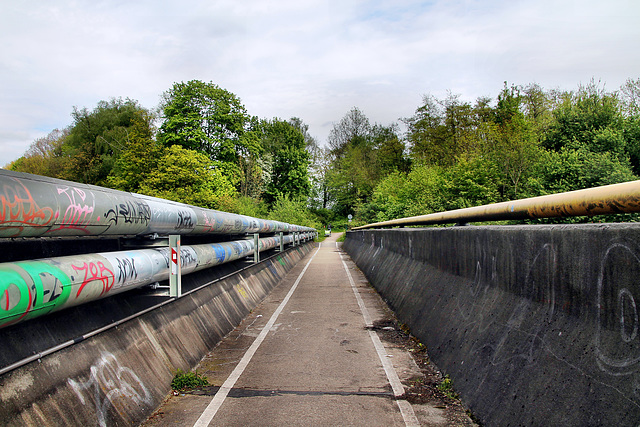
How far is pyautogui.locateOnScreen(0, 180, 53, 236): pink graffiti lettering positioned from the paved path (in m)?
2.02

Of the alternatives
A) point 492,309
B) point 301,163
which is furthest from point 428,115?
point 492,309

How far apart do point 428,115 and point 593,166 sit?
3515 centimetres

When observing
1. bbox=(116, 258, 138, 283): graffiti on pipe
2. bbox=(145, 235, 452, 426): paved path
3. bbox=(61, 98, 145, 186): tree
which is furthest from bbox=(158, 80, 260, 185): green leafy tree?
bbox=(116, 258, 138, 283): graffiti on pipe

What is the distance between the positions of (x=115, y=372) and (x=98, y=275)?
85 centimetres

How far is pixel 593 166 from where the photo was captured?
34062 mm

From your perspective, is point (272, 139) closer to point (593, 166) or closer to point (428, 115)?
point (428, 115)

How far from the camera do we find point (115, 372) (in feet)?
12.6

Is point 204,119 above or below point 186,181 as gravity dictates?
above

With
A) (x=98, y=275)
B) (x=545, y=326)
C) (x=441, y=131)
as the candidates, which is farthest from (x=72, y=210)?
(x=441, y=131)

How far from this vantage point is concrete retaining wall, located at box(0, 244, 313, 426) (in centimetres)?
292

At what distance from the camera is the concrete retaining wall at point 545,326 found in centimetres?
236

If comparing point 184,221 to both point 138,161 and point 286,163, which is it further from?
point 286,163

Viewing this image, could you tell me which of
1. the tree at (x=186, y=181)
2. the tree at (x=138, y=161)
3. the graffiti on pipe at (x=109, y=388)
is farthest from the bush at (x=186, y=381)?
the tree at (x=138, y=161)

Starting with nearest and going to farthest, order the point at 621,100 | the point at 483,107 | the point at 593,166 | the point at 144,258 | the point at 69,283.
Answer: the point at 69,283
the point at 144,258
the point at 593,166
the point at 621,100
the point at 483,107
